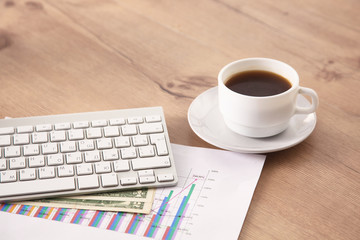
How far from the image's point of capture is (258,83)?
83 cm

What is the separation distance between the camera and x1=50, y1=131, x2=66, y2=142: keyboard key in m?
0.80

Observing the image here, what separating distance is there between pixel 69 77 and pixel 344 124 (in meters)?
0.55

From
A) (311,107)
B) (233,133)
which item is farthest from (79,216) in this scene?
(311,107)

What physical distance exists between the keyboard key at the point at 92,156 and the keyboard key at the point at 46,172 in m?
0.06

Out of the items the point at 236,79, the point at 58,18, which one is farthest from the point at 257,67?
the point at 58,18

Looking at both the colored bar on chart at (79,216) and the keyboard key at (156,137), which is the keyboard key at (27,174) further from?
the keyboard key at (156,137)

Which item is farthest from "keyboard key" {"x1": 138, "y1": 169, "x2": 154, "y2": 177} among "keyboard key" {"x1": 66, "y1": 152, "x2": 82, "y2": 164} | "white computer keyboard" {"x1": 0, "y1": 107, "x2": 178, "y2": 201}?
"keyboard key" {"x1": 66, "y1": 152, "x2": 82, "y2": 164}

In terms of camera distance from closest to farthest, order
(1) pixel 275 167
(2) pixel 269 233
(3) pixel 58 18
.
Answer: (2) pixel 269 233 → (1) pixel 275 167 → (3) pixel 58 18

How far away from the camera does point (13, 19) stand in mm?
1188

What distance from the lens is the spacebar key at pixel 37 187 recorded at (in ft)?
A: 2.38

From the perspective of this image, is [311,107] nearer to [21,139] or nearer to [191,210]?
[191,210]

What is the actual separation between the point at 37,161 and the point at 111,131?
0.13 m

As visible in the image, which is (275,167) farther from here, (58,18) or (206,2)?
(58,18)

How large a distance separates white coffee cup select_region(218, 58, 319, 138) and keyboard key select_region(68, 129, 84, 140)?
0.79ft
